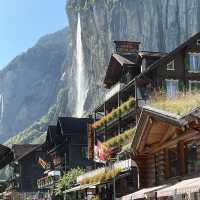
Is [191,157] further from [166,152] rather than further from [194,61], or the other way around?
[194,61]

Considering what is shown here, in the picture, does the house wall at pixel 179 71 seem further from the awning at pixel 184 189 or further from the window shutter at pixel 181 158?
the awning at pixel 184 189

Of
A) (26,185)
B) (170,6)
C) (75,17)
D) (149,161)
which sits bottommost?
(149,161)

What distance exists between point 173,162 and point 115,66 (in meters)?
36.0

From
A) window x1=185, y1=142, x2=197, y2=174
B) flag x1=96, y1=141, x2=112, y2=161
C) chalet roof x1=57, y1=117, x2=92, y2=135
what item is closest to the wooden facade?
window x1=185, y1=142, x2=197, y2=174

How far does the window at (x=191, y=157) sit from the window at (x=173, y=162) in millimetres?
882

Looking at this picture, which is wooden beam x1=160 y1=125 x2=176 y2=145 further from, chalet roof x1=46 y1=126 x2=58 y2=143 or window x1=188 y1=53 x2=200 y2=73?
chalet roof x1=46 y1=126 x2=58 y2=143

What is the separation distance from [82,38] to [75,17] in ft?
32.4

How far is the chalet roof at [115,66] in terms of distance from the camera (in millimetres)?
55497

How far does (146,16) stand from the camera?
12275 centimetres

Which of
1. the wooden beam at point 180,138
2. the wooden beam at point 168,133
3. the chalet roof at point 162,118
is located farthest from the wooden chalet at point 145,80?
the wooden beam at point 168,133

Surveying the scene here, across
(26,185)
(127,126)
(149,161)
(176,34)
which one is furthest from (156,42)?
(149,161)

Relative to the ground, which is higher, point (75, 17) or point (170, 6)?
point (75, 17)

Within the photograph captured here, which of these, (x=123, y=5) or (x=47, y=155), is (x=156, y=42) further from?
(x=47, y=155)

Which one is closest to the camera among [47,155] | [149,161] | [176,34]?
[149,161]
